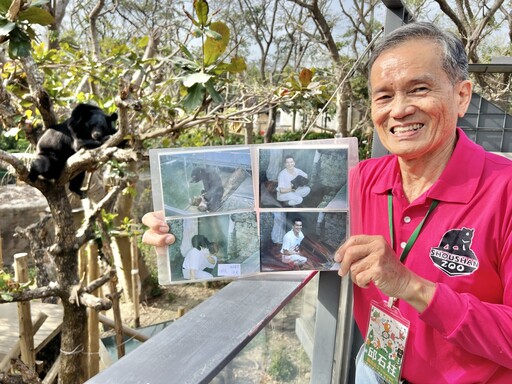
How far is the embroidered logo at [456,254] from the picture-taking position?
883mm

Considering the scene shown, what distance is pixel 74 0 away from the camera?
265 inches

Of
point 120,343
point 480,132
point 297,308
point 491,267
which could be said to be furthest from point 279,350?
point 480,132

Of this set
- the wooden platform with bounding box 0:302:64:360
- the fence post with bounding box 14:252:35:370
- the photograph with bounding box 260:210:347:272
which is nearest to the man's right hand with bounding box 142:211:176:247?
the photograph with bounding box 260:210:347:272

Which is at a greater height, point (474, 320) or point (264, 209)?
point (264, 209)

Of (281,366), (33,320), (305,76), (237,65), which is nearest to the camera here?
(281,366)

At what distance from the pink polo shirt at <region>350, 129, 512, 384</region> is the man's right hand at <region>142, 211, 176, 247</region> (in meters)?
0.57

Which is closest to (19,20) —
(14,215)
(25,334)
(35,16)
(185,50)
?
(35,16)

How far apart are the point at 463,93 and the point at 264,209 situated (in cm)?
58

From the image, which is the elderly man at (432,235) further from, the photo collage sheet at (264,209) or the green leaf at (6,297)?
the green leaf at (6,297)

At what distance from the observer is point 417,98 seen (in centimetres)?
94

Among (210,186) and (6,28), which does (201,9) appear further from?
(210,186)

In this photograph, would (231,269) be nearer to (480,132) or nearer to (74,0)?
(480,132)

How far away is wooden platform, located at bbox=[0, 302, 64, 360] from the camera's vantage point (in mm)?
3595

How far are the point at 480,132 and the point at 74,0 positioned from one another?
662cm
